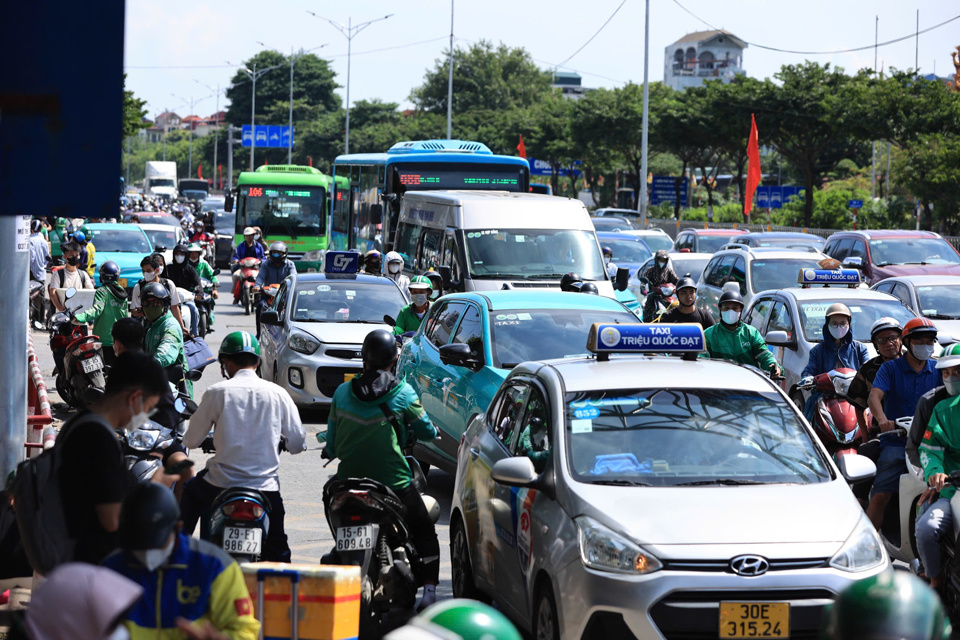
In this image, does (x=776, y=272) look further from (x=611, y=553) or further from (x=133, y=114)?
(x=133, y=114)

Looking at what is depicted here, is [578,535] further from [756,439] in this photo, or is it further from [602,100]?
[602,100]

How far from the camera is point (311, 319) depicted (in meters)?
15.3

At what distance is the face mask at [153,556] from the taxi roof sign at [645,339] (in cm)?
371

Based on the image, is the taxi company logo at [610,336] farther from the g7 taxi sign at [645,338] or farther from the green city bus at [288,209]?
the green city bus at [288,209]

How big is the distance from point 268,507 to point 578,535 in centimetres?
160

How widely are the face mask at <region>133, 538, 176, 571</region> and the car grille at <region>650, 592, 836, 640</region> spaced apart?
2310 millimetres

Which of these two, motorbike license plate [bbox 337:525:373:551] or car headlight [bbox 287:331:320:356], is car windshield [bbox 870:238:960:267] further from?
motorbike license plate [bbox 337:525:373:551]

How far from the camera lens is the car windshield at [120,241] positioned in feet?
85.6

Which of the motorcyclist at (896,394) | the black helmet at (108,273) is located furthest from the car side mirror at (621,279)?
the motorcyclist at (896,394)

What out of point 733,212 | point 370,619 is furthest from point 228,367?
point 733,212

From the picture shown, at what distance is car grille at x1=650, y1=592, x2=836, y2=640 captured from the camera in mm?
5359

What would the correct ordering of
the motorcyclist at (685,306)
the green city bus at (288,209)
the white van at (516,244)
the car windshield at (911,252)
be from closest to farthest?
the motorcyclist at (685,306)
the white van at (516,244)
the car windshield at (911,252)
the green city bus at (288,209)

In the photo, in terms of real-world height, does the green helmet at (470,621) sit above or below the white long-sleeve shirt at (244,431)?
above

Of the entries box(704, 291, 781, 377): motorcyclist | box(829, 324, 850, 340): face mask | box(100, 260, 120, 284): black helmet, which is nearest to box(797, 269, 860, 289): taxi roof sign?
box(704, 291, 781, 377): motorcyclist
